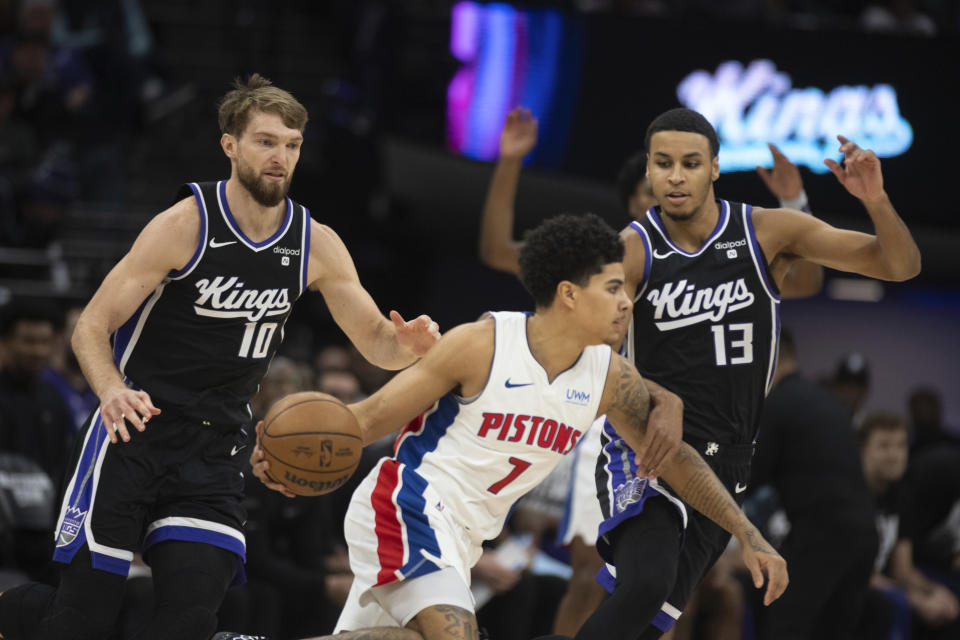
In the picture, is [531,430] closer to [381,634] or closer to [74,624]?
[381,634]

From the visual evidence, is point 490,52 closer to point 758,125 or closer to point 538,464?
point 758,125

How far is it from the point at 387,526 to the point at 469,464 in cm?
37

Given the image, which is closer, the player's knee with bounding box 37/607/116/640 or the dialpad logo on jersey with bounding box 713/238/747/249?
the player's knee with bounding box 37/607/116/640

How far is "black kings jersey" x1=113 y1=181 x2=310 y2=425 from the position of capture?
197 inches

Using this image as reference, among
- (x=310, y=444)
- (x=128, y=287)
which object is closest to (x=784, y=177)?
(x=310, y=444)

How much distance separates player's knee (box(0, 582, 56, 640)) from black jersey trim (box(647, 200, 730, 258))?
2.85m

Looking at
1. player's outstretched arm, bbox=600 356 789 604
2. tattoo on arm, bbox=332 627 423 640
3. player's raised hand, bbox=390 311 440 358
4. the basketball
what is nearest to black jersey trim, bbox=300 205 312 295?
player's raised hand, bbox=390 311 440 358

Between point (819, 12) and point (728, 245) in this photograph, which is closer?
point (728, 245)

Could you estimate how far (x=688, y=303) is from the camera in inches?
213

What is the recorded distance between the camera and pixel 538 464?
15.9ft

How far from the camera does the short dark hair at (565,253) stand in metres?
4.75

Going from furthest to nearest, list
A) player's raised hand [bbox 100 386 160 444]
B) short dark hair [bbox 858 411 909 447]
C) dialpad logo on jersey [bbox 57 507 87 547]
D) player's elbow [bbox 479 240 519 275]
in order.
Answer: short dark hair [bbox 858 411 909 447] < player's elbow [bbox 479 240 519 275] < dialpad logo on jersey [bbox 57 507 87 547] < player's raised hand [bbox 100 386 160 444]

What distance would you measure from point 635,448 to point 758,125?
753 centimetres

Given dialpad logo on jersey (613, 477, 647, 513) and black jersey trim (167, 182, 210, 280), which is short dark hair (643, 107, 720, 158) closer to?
dialpad logo on jersey (613, 477, 647, 513)
